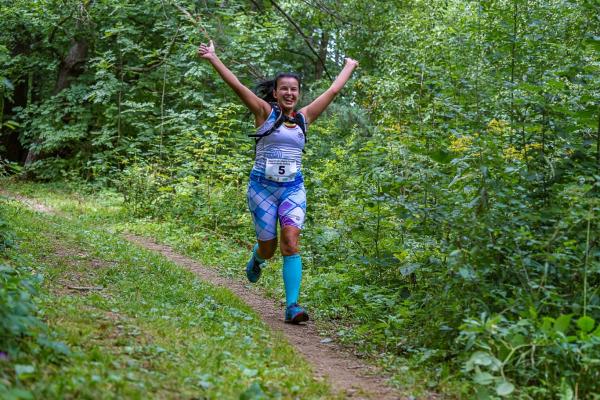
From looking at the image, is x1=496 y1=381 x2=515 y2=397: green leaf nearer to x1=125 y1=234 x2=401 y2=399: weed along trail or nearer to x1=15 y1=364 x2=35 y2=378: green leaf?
x1=125 y1=234 x2=401 y2=399: weed along trail

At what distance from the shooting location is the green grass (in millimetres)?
3180

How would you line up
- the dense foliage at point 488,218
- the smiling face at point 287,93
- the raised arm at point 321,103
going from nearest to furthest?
the dense foliage at point 488,218 → the smiling face at point 287,93 → the raised arm at point 321,103

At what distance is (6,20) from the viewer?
60.4 feet

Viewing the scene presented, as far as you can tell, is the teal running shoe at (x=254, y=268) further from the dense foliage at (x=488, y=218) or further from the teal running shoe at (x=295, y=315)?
the teal running shoe at (x=295, y=315)

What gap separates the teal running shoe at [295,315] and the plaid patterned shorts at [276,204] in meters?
0.79

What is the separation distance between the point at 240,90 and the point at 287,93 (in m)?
0.53

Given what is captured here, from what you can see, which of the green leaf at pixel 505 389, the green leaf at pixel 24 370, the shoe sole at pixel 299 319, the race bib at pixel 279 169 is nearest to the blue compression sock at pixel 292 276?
the shoe sole at pixel 299 319

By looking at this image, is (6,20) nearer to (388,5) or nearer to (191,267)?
(388,5)

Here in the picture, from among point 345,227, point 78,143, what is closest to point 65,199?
point 78,143

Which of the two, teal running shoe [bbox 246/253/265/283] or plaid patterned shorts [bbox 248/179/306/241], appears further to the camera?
teal running shoe [bbox 246/253/265/283]

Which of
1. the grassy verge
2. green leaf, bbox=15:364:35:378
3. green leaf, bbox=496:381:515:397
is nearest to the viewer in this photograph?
green leaf, bbox=15:364:35:378

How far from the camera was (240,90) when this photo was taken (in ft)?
19.6

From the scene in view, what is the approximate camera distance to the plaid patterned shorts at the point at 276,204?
19.9ft

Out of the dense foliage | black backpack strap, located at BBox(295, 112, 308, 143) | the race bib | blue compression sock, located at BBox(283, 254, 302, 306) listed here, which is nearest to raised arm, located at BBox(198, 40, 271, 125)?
black backpack strap, located at BBox(295, 112, 308, 143)
